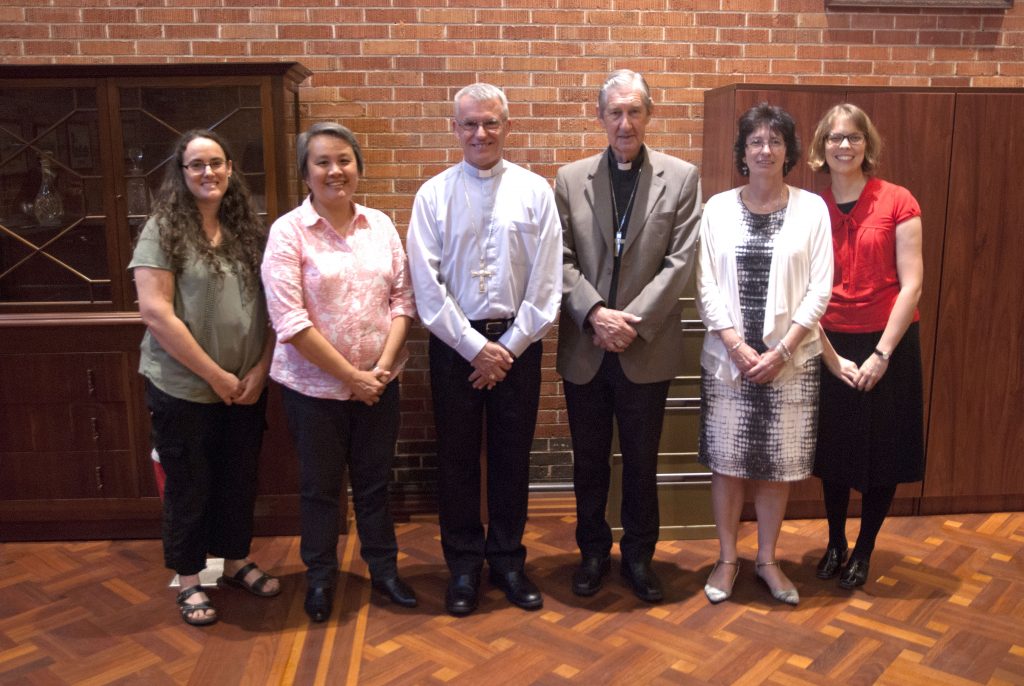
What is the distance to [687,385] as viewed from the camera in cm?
348

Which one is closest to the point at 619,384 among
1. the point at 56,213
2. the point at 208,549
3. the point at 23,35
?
the point at 208,549

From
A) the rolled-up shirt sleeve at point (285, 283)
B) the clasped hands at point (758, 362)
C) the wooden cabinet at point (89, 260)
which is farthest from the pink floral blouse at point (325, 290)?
the clasped hands at point (758, 362)

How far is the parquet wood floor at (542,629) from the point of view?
2555mm

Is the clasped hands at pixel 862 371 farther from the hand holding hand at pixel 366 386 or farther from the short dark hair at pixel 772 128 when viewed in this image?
the hand holding hand at pixel 366 386

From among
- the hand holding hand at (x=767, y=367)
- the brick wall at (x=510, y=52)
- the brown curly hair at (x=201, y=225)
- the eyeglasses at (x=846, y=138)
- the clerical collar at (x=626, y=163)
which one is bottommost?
the hand holding hand at (x=767, y=367)

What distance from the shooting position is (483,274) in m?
2.71

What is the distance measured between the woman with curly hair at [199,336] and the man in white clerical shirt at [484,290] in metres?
0.57

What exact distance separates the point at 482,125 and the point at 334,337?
800 millimetres

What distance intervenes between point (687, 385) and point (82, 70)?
260 cm

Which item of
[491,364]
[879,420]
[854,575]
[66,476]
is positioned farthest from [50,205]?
[854,575]

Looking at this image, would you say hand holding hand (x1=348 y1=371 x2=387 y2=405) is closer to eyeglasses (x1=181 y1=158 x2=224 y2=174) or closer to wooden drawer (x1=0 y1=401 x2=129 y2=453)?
eyeglasses (x1=181 y1=158 x2=224 y2=174)

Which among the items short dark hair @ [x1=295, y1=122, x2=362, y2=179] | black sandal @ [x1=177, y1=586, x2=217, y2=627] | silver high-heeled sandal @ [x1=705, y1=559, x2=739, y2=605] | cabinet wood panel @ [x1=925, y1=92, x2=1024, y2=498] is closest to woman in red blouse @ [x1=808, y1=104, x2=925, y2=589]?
silver high-heeled sandal @ [x1=705, y1=559, x2=739, y2=605]

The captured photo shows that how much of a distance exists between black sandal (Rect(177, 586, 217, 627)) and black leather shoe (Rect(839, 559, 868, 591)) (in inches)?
85.7

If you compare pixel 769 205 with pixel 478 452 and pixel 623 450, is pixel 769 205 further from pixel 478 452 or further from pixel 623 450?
pixel 478 452
